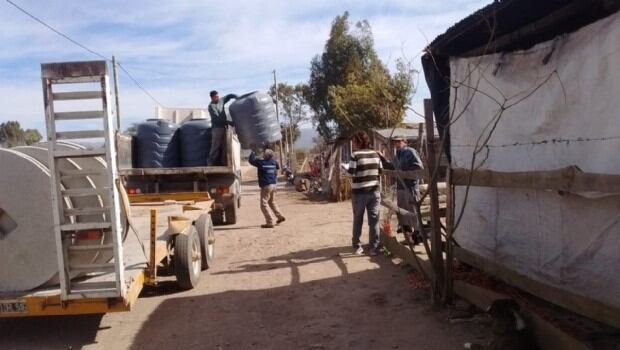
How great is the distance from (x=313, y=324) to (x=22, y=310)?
2.47m

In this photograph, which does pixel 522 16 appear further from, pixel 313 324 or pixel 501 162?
pixel 313 324

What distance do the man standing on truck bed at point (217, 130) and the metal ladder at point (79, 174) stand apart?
6.88 metres

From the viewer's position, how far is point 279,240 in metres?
9.82

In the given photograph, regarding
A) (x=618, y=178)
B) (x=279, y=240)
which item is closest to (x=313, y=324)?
(x=618, y=178)

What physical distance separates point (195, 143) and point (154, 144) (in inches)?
33.3

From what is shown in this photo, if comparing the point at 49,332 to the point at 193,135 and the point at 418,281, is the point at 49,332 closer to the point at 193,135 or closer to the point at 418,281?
the point at 418,281

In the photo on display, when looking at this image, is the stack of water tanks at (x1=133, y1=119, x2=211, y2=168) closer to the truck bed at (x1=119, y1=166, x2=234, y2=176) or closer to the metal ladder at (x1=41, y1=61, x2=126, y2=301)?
the truck bed at (x1=119, y1=166, x2=234, y2=176)

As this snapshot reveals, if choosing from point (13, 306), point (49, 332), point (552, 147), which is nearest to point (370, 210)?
point (552, 147)

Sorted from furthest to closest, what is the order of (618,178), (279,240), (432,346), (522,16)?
(279,240), (522,16), (432,346), (618,178)

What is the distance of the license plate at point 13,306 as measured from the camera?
427cm

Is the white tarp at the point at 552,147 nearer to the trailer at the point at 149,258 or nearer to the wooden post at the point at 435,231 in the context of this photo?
the wooden post at the point at 435,231

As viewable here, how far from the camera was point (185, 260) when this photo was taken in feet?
19.8

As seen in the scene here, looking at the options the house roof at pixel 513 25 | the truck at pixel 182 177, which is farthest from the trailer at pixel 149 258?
the house roof at pixel 513 25

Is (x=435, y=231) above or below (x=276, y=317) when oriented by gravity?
above
